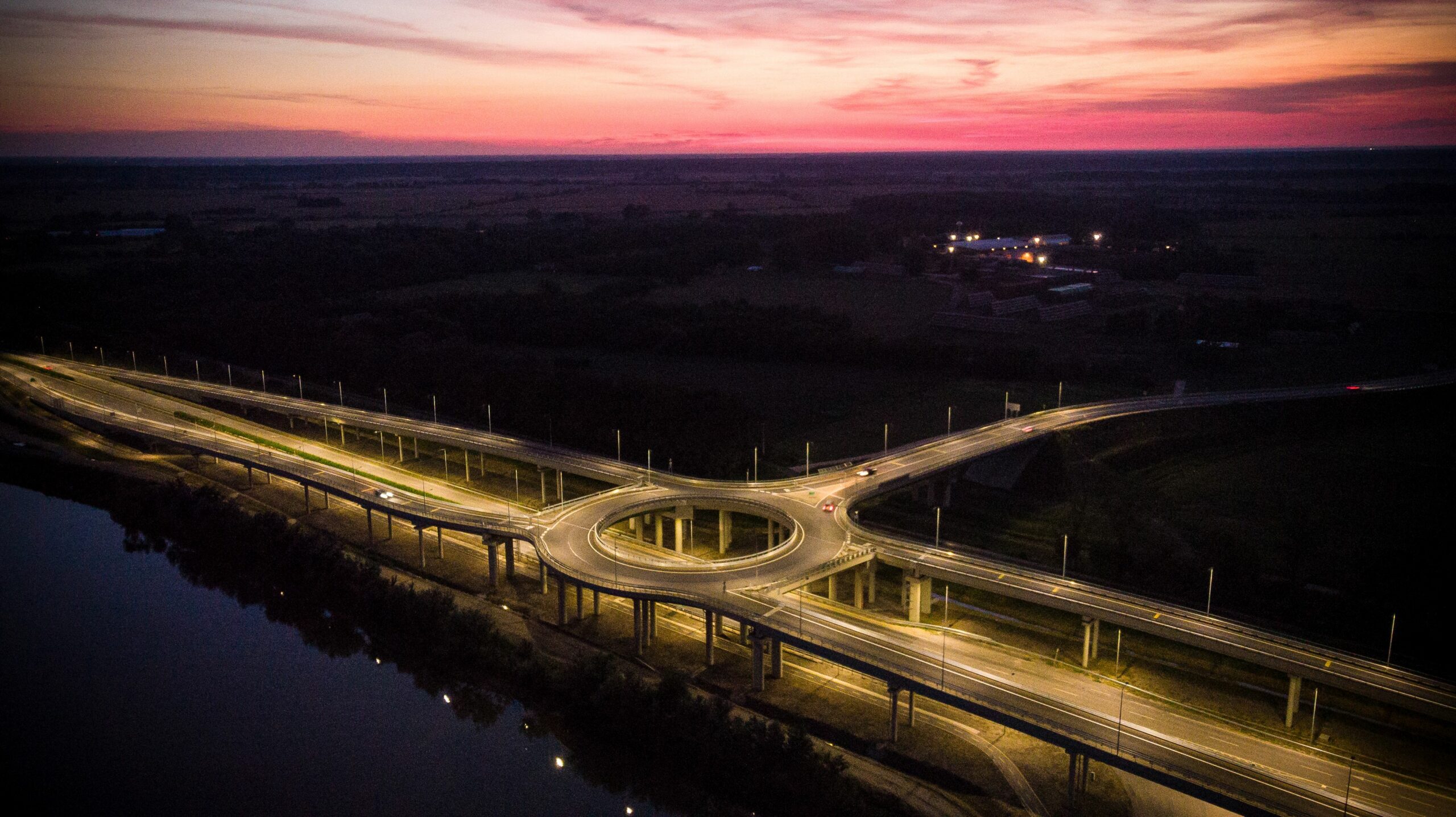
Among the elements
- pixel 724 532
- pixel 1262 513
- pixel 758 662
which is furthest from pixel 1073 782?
pixel 1262 513

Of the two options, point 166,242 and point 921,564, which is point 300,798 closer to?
point 921,564

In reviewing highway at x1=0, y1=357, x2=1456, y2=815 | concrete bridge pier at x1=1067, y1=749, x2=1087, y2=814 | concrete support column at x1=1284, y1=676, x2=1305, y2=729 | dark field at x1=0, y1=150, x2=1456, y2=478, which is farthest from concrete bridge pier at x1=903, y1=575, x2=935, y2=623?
dark field at x1=0, y1=150, x2=1456, y2=478

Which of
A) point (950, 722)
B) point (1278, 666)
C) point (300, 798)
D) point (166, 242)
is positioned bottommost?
point (300, 798)

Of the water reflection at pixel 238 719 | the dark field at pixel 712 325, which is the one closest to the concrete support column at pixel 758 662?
the water reflection at pixel 238 719

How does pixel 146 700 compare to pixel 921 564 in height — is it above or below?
below

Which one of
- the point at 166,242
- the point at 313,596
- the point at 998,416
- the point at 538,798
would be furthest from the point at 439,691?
the point at 166,242

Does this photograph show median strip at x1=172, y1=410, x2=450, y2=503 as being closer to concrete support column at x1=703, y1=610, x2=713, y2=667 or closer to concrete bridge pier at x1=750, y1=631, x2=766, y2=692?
concrete support column at x1=703, y1=610, x2=713, y2=667
